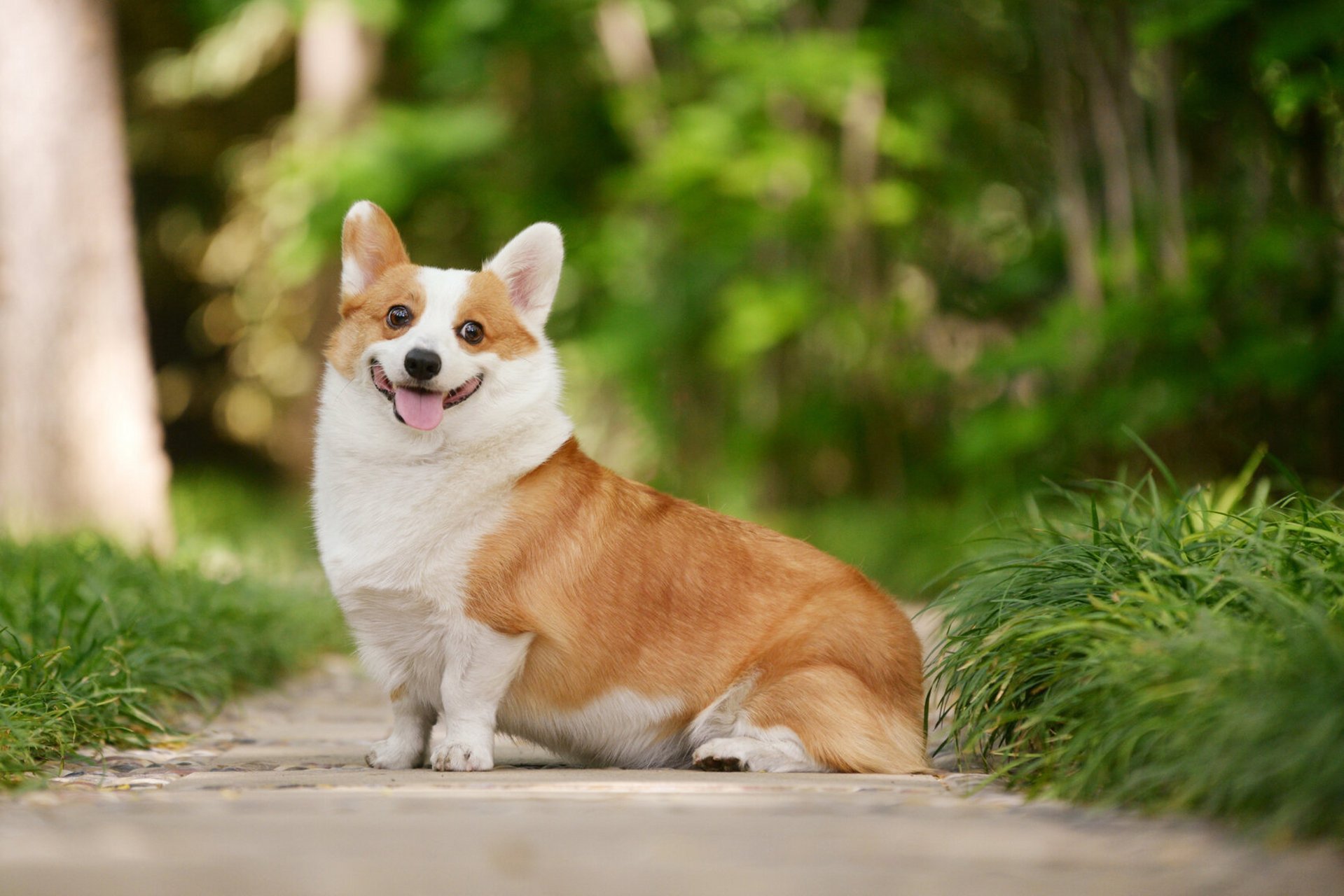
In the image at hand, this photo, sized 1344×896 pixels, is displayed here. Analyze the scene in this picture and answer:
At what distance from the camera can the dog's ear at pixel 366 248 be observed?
4027mm

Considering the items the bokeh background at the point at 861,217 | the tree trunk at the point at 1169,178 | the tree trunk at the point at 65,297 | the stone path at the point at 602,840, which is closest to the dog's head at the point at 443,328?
the stone path at the point at 602,840

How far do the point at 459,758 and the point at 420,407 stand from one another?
0.90 metres

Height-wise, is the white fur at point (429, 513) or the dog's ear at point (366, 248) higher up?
the dog's ear at point (366, 248)

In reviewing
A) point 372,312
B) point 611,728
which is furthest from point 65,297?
point 611,728

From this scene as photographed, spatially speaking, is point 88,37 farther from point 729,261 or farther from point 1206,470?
point 1206,470

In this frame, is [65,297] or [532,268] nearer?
[532,268]

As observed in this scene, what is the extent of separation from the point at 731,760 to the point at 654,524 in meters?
0.69

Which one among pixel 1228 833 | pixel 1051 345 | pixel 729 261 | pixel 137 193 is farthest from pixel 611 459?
pixel 1228 833

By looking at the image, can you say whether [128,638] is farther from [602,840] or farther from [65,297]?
[65,297]

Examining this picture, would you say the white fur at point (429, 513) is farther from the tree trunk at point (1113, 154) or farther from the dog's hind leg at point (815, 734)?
the tree trunk at point (1113, 154)

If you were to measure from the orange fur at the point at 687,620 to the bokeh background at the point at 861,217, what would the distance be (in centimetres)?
373

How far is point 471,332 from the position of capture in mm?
3809

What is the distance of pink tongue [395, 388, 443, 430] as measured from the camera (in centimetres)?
366

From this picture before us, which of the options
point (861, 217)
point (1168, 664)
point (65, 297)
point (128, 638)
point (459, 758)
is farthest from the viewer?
point (861, 217)
